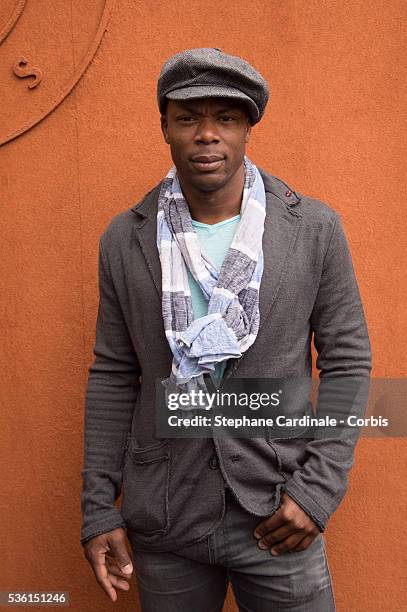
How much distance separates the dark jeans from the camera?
74.0 inches

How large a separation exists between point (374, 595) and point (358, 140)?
1.65 meters

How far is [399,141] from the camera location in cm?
246

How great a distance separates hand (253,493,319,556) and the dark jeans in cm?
3

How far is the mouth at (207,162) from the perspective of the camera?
1.82m

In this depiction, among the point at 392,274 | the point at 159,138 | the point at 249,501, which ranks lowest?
the point at 249,501

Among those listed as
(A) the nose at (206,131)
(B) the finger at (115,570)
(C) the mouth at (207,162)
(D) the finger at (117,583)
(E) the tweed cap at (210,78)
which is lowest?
(D) the finger at (117,583)

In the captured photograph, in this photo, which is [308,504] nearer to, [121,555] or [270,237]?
[121,555]

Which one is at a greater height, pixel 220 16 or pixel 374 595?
pixel 220 16

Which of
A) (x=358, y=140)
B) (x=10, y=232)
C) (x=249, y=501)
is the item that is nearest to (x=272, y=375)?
(x=249, y=501)

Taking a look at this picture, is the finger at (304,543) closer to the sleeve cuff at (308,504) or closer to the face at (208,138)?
the sleeve cuff at (308,504)

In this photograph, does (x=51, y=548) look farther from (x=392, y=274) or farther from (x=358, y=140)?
(x=358, y=140)

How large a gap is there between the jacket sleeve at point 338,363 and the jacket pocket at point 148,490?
0.33m

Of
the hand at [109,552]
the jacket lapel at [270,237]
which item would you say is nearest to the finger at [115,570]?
the hand at [109,552]

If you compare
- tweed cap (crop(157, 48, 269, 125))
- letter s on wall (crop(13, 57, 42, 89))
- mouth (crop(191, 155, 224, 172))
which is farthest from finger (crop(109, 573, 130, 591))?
letter s on wall (crop(13, 57, 42, 89))
